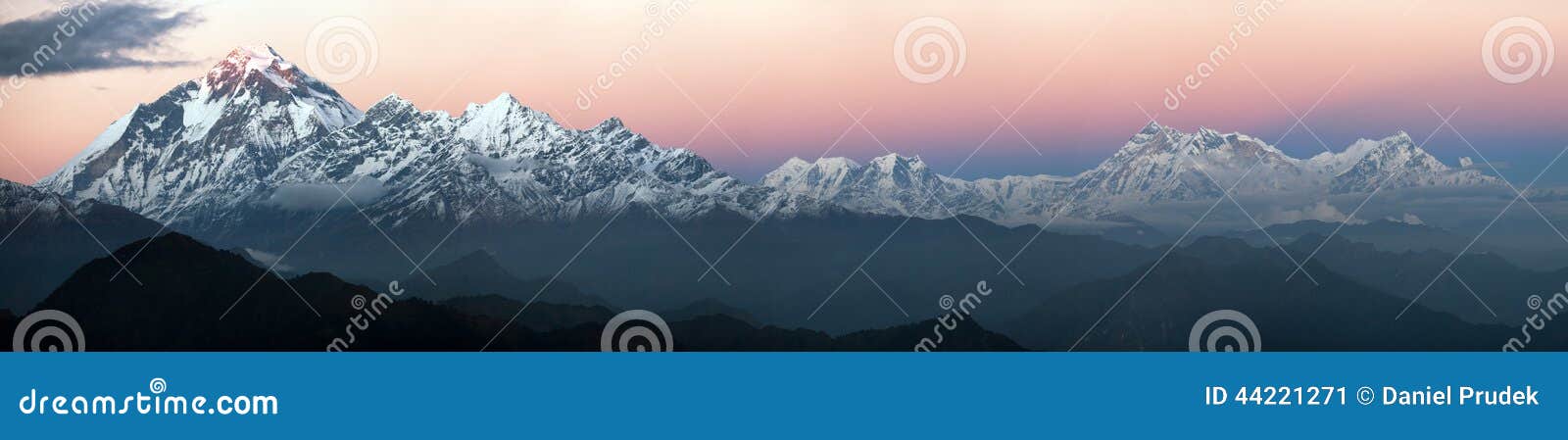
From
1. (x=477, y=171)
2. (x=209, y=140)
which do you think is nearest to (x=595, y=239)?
(x=477, y=171)

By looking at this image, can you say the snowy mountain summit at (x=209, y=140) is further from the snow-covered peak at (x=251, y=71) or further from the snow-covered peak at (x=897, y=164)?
the snow-covered peak at (x=897, y=164)

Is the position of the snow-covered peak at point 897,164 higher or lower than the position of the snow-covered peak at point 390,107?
lower

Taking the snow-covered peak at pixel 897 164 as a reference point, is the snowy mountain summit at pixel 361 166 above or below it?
above

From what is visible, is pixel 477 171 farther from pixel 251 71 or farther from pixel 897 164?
pixel 897 164

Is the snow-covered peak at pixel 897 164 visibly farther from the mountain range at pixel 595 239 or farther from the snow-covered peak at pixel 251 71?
the snow-covered peak at pixel 251 71

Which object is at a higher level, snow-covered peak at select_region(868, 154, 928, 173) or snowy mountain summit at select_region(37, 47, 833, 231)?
snowy mountain summit at select_region(37, 47, 833, 231)

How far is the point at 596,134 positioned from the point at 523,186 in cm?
731

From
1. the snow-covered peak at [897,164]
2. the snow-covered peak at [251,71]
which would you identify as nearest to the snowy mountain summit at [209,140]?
the snow-covered peak at [251,71]

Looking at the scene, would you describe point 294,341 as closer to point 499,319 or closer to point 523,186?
point 499,319

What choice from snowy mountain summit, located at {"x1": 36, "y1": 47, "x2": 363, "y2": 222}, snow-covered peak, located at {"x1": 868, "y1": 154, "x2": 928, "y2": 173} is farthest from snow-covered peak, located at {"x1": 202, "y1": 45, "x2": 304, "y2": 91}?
snow-covered peak, located at {"x1": 868, "y1": 154, "x2": 928, "y2": 173}

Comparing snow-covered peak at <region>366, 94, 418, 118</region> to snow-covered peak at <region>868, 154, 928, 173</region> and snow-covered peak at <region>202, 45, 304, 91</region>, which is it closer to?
snow-covered peak at <region>202, 45, 304, 91</region>

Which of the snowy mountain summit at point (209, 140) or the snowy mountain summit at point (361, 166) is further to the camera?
the snowy mountain summit at point (361, 166)

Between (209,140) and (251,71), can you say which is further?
(209,140)

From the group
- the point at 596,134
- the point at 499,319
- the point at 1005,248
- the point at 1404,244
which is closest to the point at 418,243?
the point at 499,319
